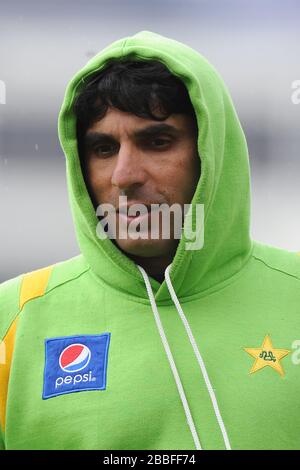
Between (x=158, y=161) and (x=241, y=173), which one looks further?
(x=241, y=173)

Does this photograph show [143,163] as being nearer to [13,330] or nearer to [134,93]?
[134,93]

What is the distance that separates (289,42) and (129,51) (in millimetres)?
761

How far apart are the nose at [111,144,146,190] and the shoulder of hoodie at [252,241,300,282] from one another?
31 cm

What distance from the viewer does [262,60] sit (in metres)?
2.31

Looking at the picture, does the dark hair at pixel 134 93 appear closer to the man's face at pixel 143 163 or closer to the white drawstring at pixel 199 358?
the man's face at pixel 143 163

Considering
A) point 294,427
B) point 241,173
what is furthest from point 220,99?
point 294,427

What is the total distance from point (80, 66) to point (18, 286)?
70cm

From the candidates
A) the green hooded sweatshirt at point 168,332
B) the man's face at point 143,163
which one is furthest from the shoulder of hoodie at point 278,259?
the man's face at point 143,163

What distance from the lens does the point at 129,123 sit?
168cm

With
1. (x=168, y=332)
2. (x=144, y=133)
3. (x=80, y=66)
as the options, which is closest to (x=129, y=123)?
(x=144, y=133)

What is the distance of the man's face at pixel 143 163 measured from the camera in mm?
1661

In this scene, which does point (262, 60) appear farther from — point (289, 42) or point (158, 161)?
point (158, 161)

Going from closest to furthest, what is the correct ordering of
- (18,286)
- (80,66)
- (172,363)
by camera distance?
(172,363) < (18,286) < (80,66)

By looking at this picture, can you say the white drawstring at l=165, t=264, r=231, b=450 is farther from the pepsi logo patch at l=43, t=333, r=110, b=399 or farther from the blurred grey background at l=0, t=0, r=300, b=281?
the blurred grey background at l=0, t=0, r=300, b=281
